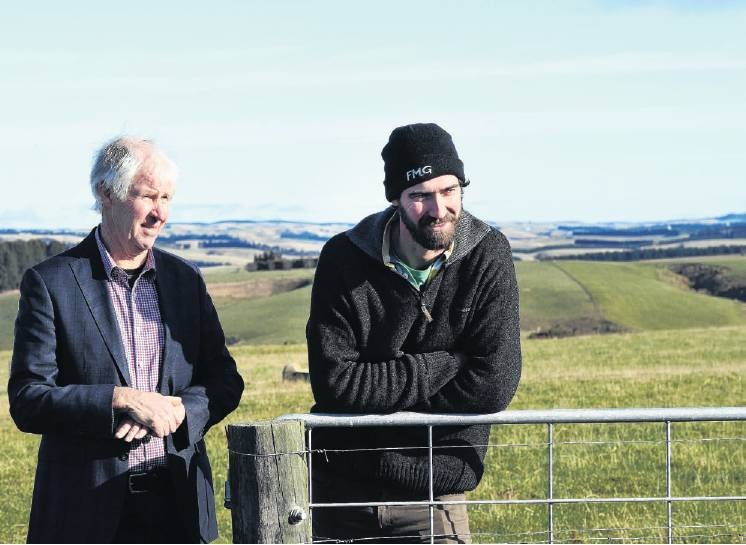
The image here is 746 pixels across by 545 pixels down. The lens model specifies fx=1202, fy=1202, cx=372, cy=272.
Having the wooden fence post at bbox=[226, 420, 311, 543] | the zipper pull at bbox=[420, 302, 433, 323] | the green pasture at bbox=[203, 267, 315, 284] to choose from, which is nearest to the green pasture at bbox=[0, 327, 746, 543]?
the zipper pull at bbox=[420, 302, 433, 323]

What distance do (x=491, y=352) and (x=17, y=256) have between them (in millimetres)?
124627

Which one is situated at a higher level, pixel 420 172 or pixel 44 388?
pixel 420 172

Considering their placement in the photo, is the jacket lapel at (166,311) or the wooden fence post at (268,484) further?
the jacket lapel at (166,311)

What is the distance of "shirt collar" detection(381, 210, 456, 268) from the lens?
4.57 m

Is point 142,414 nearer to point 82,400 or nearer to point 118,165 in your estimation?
point 82,400

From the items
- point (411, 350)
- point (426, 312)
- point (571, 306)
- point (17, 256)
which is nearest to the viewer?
point (426, 312)

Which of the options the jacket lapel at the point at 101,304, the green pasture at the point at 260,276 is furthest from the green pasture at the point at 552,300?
the jacket lapel at the point at 101,304

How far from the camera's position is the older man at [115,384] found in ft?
14.4

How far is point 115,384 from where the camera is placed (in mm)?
4504

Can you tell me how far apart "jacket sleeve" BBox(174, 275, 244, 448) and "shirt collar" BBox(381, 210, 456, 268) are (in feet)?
2.37

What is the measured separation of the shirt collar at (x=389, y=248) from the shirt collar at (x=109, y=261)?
0.91 m

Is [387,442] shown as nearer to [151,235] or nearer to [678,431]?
[151,235]

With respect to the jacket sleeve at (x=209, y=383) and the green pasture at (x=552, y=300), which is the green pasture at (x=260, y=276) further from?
the jacket sleeve at (x=209, y=383)

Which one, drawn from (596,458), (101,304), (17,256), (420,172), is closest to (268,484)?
(101,304)
